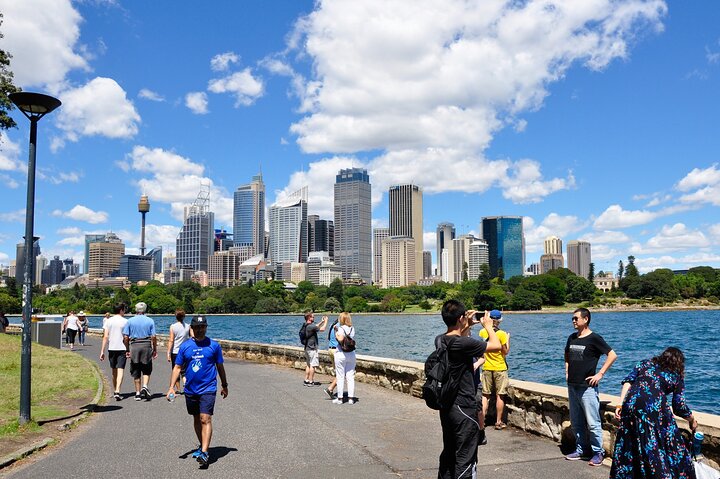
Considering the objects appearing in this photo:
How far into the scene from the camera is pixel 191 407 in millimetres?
7090

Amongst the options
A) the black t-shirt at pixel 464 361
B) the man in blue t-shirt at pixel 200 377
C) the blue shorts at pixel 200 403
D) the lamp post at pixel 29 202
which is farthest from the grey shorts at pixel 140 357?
the black t-shirt at pixel 464 361

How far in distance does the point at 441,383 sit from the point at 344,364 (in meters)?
6.03

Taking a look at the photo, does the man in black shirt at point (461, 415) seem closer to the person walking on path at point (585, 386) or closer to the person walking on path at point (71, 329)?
the person walking on path at point (585, 386)

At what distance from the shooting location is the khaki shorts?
8562 mm

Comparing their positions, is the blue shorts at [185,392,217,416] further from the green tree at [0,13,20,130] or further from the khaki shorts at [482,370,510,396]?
the green tree at [0,13,20,130]

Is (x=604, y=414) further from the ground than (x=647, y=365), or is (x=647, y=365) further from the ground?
(x=647, y=365)

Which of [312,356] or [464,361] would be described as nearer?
[464,361]

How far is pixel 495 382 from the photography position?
8.68 meters

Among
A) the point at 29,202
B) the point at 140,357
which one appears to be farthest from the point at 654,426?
the point at 140,357

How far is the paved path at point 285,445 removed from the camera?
21.4 feet

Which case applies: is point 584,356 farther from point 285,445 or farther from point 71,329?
point 71,329

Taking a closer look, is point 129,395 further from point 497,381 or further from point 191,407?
point 497,381

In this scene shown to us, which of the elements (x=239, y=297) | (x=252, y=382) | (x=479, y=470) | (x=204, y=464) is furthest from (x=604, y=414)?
(x=239, y=297)

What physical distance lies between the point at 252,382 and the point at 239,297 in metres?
149
